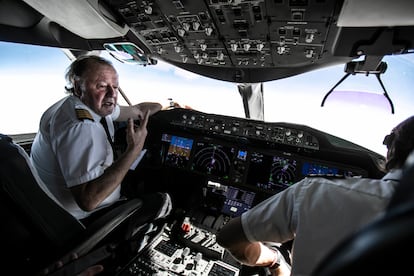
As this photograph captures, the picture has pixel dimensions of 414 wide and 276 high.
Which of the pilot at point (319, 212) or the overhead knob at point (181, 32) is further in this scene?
the overhead knob at point (181, 32)

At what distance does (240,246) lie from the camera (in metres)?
0.93

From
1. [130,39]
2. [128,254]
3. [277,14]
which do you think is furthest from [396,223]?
[130,39]

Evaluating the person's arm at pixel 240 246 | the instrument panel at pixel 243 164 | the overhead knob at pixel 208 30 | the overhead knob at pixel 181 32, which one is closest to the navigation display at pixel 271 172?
the instrument panel at pixel 243 164

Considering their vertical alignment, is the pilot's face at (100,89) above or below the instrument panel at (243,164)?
above

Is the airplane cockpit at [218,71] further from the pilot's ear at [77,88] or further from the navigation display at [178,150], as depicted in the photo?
the pilot's ear at [77,88]

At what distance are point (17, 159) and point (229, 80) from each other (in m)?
1.99

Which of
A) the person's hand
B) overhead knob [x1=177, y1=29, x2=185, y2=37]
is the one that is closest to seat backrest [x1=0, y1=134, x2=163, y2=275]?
the person's hand

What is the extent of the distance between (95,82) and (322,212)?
4.95ft

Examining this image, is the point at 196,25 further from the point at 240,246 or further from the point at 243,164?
the point at 240,246

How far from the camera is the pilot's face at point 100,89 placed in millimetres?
1535

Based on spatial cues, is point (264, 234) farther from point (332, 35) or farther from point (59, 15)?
A: point (59, 15)

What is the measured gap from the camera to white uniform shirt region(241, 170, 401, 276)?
61cm

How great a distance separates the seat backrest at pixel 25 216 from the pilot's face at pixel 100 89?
0.58 meters

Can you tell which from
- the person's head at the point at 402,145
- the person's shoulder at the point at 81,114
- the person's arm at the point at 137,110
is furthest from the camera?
the person's arm at the point at 137,110
